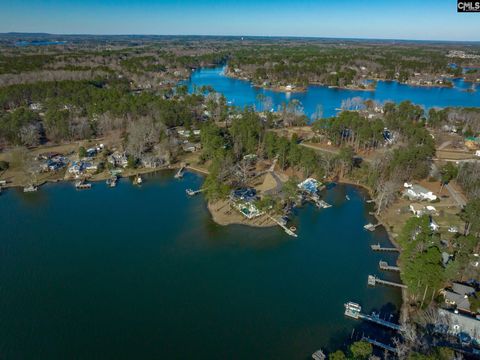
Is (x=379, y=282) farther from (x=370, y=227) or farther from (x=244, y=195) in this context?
(x=244, y=195)

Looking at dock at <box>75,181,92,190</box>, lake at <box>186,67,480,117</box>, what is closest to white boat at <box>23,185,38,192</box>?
dock at <box>75,181,92,190</box>

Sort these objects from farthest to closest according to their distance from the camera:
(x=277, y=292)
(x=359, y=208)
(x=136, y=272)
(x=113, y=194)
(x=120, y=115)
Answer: (x=120, y=115), (x=113, y=194), (x=359, y=208), (x=136, y=272), (x=277, y=292)

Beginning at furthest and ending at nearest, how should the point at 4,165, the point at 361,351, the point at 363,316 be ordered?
the point at 4,165 → the point at 363,316 → the point at 361,351

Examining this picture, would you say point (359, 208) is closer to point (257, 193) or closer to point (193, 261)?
point (257, 193)

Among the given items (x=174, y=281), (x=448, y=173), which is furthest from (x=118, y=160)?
(x=448, y=173)

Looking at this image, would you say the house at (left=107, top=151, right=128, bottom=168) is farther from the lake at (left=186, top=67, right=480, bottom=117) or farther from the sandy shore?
the lake at (left=186, top=67, right=480, bottom=117)

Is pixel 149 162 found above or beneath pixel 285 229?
above

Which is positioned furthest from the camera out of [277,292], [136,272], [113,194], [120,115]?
[120,115]

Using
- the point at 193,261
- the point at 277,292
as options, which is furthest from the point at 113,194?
the point at 277,292
